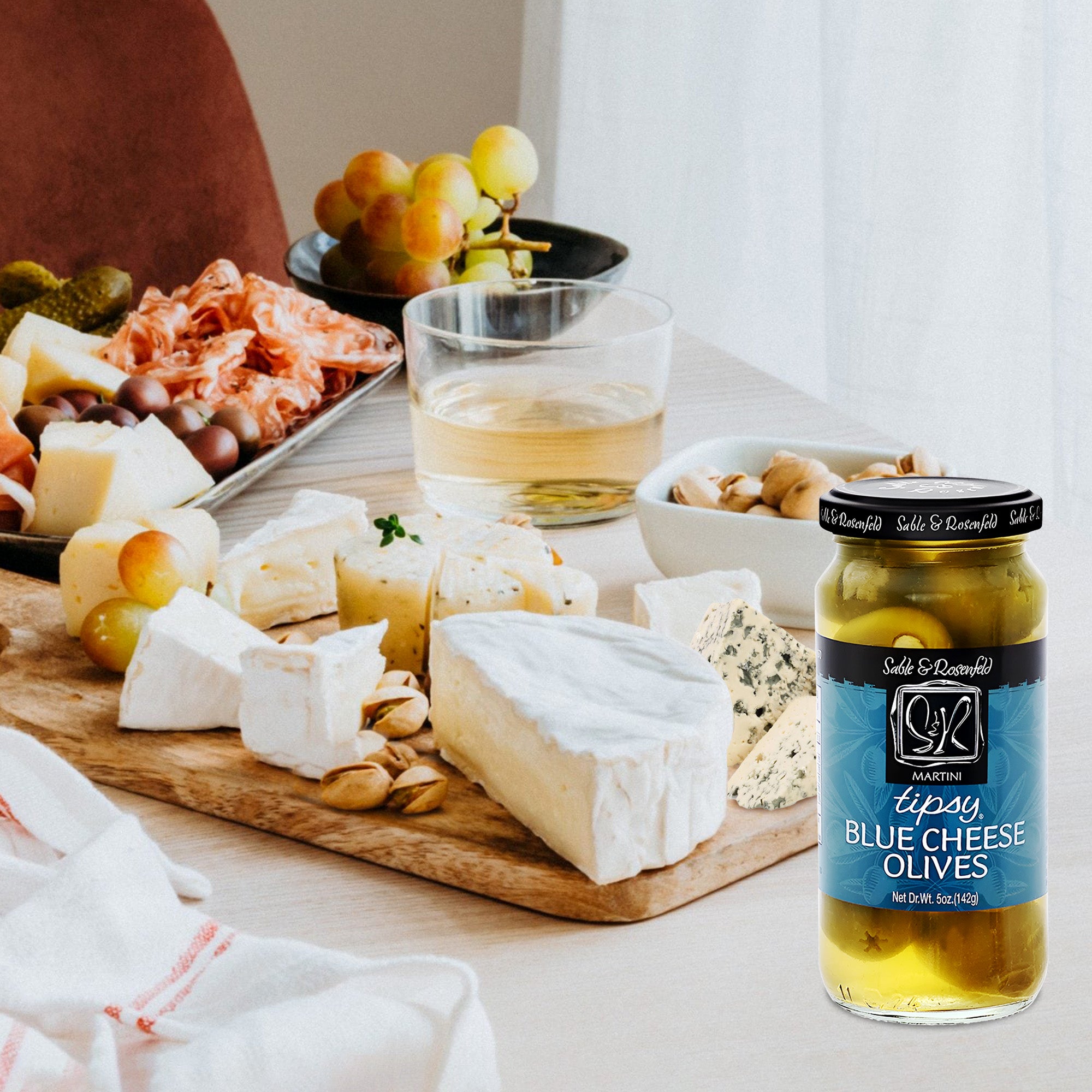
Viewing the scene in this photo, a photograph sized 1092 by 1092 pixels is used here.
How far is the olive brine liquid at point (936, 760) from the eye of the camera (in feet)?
1.63

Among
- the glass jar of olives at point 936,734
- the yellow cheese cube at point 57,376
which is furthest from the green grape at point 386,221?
the glass jar of olives at point 936,734

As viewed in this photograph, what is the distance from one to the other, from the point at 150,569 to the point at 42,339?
1.71 ft

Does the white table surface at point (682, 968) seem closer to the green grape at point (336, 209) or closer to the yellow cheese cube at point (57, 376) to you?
the yellow cheese cube at point (57, 376)

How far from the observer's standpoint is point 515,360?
1155 millimetres

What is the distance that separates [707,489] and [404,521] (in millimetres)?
215

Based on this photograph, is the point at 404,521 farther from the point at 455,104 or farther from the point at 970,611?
the point at 455,104

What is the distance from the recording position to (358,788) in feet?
2.37

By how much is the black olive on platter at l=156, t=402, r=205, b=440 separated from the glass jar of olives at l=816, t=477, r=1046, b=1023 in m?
0.76

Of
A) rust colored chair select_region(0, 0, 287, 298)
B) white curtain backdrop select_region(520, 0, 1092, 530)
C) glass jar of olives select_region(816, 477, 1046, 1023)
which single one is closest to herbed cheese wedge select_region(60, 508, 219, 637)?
glass jar of olives select_region(816, 477, 1046, 1023)

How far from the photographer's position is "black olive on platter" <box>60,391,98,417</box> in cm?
125

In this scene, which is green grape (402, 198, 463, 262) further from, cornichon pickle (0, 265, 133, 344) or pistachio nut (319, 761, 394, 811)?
pistachio nut (319, 761, 394, 811)

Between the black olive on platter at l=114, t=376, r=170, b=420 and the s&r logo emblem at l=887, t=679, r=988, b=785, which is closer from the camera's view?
the s&r logo emblem at l=887, t=679, r=988, b=785

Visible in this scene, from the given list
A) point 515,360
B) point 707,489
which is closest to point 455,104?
point 515,360

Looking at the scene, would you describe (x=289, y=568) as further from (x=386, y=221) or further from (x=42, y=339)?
(x=386, y=221)
